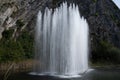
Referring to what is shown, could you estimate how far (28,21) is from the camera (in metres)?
40.2

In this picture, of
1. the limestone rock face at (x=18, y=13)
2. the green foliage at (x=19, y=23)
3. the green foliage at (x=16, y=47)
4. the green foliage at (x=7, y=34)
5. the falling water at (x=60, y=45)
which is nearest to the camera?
the falling water at (x=60, y=45)

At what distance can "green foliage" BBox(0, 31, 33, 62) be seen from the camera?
32969 millimetres

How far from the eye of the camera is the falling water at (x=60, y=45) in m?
26.0

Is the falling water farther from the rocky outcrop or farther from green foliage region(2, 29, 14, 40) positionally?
the rocky outcrop

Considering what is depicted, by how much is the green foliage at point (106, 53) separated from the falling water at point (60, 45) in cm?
1391

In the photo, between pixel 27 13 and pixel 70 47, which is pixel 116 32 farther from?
pixel 70 47

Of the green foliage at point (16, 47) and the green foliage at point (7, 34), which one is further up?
the green foliage at point (7, 34)

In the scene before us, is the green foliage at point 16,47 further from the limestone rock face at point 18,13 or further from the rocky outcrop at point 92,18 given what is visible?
the limestone rock face at point 18,13

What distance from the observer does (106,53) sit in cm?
4447

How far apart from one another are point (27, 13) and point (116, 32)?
62.5 ft

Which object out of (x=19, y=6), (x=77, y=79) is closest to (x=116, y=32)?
(x=19, y=6)

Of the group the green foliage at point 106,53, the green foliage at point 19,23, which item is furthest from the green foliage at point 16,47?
the green foliage at point 106,53

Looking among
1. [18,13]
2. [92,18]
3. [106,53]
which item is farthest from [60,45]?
[92,18]

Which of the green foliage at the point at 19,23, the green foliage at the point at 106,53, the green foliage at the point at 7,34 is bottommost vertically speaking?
the green foliage at the point at 106,53
